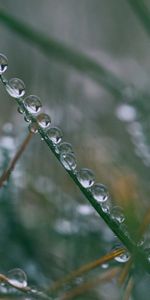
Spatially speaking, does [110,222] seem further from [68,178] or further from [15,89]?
[68,178]

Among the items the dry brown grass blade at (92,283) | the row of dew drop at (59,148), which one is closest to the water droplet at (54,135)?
the row of dew drop at (59,148)

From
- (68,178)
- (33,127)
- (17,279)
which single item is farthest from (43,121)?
(68,178)

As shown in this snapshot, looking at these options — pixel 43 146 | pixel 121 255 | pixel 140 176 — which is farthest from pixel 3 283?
pixel 43 146

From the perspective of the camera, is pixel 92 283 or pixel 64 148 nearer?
pixel 64 148

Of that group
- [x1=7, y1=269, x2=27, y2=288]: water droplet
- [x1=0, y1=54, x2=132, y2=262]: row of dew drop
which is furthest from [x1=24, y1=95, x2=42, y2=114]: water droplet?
[x1=7, y1=269, x2=27, y2=288]: water droplet

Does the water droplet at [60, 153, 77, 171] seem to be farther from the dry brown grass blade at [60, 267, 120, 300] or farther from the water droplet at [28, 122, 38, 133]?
the dry brown grass blade at [60, 267, 120, 300]

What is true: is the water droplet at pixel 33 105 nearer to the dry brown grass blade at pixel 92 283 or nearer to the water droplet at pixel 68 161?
the water droplet at pixel 68 161
